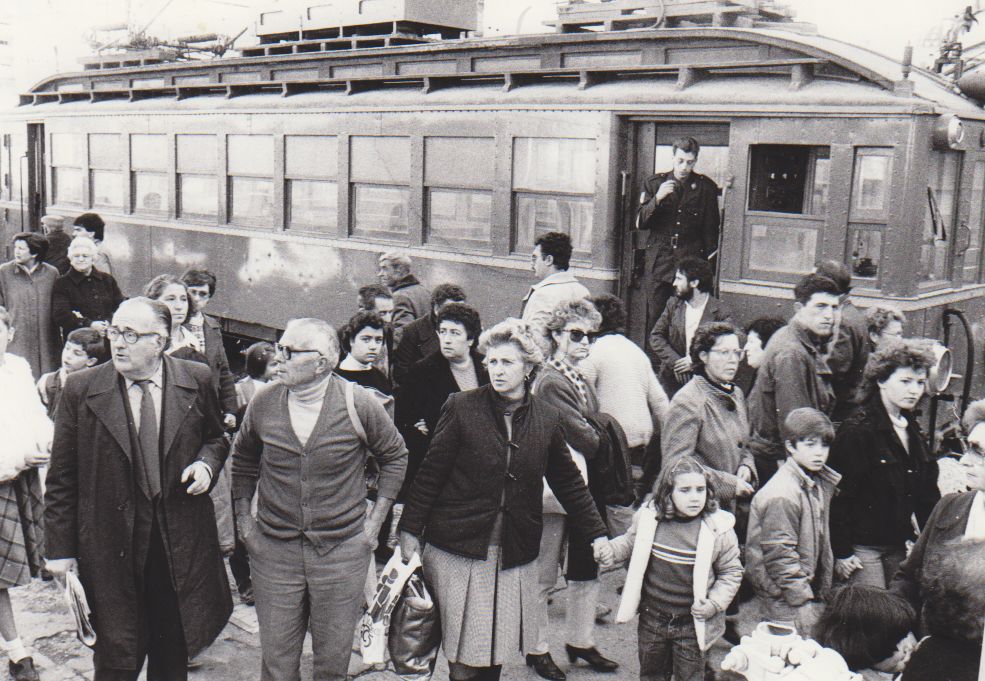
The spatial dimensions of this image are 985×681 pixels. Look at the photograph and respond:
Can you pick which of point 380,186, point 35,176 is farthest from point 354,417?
point 35,176

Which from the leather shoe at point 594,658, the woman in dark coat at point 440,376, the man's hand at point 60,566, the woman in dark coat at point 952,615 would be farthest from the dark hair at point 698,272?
the man's hand at point 60,566

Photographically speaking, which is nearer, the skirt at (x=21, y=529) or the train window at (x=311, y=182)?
the skirt at (x=21, y=529)

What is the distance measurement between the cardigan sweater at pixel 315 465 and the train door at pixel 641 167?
3612 mm

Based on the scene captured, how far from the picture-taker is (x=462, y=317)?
500cm

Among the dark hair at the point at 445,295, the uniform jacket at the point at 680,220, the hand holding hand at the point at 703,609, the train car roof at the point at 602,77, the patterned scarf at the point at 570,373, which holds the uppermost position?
the train car roof at the point at 602,77

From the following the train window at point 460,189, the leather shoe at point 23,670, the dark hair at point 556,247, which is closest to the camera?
the leather shoe at point 23,670

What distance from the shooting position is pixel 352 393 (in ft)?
13.1

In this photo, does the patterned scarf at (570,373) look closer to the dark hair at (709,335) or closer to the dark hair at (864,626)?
the dark hair at (709,335)

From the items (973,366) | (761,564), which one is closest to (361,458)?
(761,564)

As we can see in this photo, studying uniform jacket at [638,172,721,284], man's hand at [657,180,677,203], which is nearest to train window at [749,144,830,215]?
uniform jacket at [638,172,721,284]

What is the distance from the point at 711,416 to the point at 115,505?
2503 millimetres

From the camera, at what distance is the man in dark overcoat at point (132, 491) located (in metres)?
3.81

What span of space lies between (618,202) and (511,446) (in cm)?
370

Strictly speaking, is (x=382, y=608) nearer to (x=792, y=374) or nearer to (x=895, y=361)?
(x=792, y=374)
